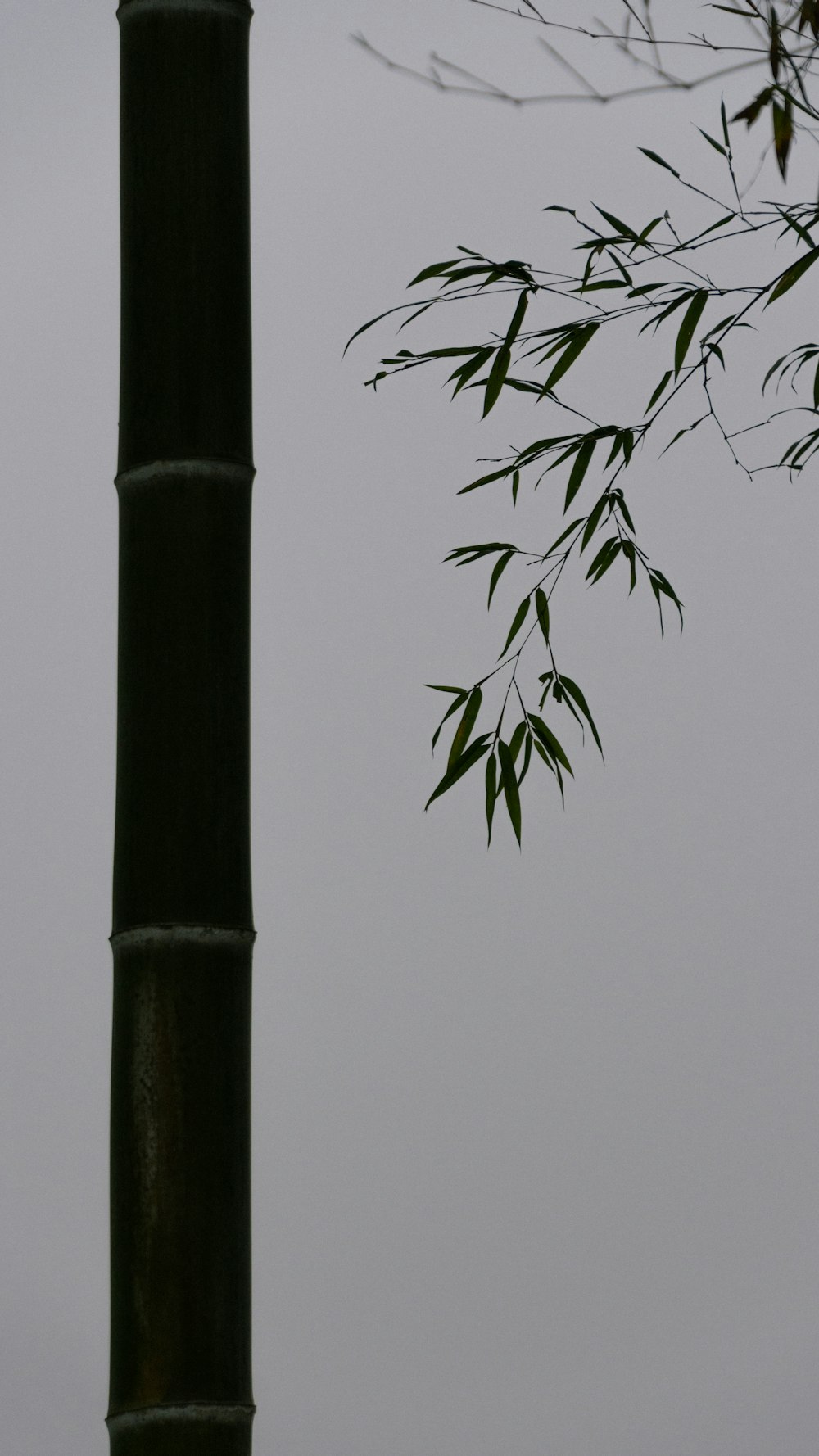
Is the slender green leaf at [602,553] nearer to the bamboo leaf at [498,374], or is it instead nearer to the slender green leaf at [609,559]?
the slender green leaf at [609,559]

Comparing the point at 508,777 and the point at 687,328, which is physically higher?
the point at 687,328

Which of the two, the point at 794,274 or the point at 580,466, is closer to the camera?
the point at 794,274

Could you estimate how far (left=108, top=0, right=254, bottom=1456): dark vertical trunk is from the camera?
1.34 metres

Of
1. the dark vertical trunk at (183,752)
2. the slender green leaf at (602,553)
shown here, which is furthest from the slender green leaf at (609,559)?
the dark vertical trunk at (183,752)

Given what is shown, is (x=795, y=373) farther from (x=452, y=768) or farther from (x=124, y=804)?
(x=124, y=804)

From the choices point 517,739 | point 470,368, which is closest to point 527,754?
point 517,739

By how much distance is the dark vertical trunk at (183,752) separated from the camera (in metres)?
1.34

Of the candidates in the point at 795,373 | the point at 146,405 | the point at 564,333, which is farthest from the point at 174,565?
the point at 795,373

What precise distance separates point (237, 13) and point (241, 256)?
0.26m

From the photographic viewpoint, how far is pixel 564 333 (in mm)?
2316

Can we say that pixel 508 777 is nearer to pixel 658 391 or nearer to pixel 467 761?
pixel 467 761

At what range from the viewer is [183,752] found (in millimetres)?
1420

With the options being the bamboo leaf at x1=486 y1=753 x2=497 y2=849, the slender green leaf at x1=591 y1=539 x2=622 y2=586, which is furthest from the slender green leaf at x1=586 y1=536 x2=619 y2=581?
the bamboo leaf at x1=486 y1=753 x2=497 y2=849

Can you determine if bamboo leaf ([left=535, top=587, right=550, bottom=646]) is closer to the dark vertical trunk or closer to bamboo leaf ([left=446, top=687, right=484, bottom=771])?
bamboo leaf ([left=446, top=687, right=484, bottom=771])
